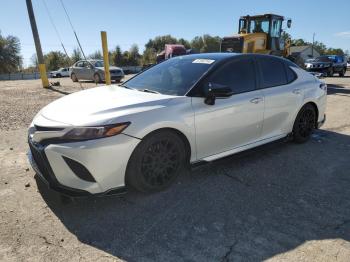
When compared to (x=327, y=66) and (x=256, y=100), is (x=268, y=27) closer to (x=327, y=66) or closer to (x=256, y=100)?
(x=327, y=66)

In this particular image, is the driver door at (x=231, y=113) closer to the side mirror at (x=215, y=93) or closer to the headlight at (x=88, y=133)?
the side mirror at (x=215, y=93)

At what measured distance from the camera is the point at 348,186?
3.97 meters

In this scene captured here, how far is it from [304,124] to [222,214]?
9.99ft

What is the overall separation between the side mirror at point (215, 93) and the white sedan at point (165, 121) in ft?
0.04

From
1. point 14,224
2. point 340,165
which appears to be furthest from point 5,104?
point 340,165

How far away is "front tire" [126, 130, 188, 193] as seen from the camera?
134 inches

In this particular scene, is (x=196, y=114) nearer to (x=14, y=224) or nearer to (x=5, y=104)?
(x=14, y=224)

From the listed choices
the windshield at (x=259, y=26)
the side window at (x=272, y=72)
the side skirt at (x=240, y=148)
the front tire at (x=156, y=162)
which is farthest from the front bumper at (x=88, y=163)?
the windshield at (x=259, y=26)

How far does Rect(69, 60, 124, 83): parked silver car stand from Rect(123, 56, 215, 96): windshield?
13504mm

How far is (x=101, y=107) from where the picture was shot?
3469 millimetres

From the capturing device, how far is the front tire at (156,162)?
340cm

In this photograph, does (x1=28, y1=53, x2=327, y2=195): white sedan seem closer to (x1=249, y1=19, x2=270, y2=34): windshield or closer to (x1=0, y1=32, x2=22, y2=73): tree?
(x1=249, y1=19, x2=270, y2=34): windshield

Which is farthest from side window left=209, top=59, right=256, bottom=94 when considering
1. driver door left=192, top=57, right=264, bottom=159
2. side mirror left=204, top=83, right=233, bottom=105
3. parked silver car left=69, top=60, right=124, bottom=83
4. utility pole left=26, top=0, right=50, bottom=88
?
parked silver car left=69, top=60, right=124, bottom=83

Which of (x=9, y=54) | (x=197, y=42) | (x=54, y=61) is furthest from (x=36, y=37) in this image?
(x=197, y=42)
